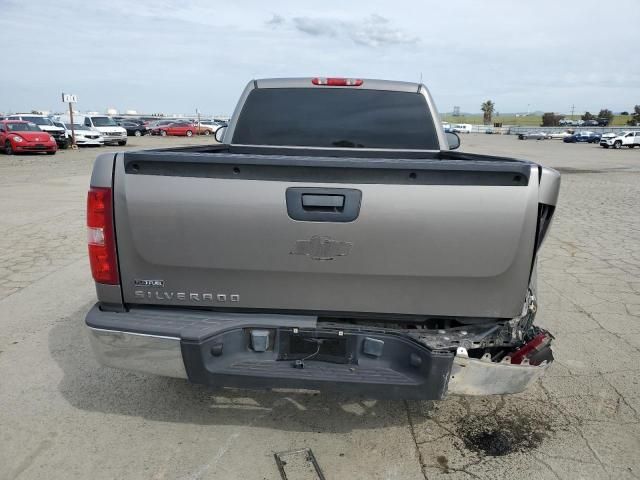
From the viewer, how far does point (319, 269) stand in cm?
239

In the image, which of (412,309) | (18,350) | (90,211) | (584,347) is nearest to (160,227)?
(90,211)

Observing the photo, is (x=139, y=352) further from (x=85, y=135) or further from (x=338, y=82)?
(x=85, y=135)

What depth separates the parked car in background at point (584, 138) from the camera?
5612cm

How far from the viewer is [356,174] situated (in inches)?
91.7

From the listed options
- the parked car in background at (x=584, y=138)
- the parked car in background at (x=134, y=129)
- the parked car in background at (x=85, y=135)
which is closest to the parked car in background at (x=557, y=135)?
the parked car in background at (x=584, y=138)

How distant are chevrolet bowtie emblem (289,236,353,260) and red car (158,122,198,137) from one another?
4713cm

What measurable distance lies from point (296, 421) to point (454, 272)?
1449 millimetres

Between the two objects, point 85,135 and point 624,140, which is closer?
point 85,135

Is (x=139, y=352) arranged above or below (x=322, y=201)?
below

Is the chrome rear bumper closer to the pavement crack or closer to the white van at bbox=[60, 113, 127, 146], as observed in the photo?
the pavement crack

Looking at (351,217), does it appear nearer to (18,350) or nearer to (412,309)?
(412,309)

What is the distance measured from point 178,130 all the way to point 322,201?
4717cm

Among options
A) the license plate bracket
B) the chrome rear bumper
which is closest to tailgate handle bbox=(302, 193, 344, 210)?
the license plate bracket

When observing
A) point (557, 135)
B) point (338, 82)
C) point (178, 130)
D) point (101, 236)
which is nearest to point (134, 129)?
point (178, 130)
